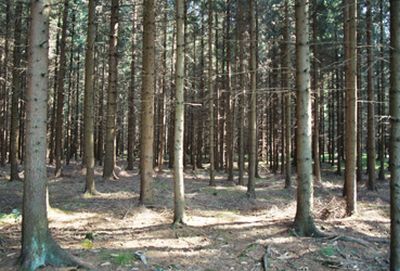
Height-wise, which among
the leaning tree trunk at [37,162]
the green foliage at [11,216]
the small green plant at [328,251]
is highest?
the leaning tree trunk at [37,162]

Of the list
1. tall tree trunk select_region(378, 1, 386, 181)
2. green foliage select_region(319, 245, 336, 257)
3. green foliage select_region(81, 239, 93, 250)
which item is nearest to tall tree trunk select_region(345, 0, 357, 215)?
green foliage select_region(319, 245, 336, 257)

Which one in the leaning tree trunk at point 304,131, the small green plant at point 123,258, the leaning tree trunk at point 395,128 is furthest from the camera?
the leaning tree trunk at point 304,131

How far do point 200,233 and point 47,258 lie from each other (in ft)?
12.6

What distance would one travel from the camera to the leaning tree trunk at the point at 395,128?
6.65 metres

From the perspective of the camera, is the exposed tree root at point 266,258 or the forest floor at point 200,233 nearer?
the exposed tree root at point 266,258

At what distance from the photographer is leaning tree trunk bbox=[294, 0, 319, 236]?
29.5 feet

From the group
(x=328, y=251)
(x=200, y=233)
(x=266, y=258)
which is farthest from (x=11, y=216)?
(x=328, y=251)

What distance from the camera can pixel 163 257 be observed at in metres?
7.34

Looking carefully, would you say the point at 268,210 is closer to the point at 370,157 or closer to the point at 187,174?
the point at 370,157

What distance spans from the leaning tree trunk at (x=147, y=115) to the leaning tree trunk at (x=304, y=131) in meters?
4.55

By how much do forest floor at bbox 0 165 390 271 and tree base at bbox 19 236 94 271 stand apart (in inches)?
9.4

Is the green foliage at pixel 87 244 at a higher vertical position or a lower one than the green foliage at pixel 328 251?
higher

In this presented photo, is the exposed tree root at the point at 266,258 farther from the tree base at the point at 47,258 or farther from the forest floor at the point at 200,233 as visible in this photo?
the tree base at the point at 47,258

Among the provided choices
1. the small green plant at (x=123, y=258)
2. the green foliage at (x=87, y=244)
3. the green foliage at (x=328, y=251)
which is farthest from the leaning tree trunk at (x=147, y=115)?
the green foliage at (x=328, y=251)
